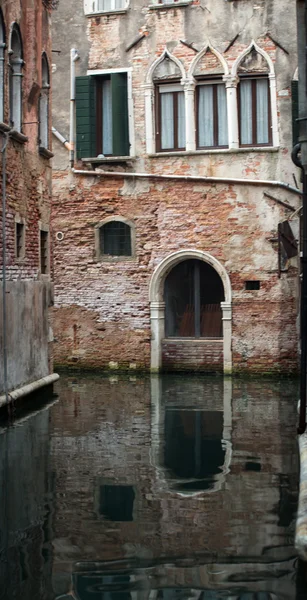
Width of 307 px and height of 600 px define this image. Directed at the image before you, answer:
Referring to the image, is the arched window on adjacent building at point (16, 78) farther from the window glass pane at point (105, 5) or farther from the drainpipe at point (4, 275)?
the window glass pane at point (105, 5)

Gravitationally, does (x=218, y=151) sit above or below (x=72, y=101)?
below

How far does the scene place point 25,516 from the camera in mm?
6652

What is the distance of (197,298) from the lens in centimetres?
1844

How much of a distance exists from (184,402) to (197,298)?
490 cm

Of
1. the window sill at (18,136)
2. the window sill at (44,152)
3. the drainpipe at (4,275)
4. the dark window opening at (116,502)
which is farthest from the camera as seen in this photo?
the window sill at (44,152)

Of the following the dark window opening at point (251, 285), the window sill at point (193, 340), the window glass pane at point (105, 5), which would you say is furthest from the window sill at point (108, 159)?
the window sill at point (193, 340)

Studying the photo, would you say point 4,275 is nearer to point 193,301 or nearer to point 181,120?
point 193,301

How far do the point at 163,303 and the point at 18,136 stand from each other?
19.9 ft

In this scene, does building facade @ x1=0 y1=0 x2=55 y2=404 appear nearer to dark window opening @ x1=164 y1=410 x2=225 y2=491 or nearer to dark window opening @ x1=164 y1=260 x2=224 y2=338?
dark window opening @ x1=164 y1=410 x2=225 y2=491

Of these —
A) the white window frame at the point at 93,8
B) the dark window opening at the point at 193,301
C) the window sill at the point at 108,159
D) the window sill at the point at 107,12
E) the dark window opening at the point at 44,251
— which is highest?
the white window frame at the point at 93,8

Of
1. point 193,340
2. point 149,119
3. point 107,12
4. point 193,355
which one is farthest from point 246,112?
point 193,355

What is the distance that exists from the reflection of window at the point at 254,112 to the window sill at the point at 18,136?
5.50m

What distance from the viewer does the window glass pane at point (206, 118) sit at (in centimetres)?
1797

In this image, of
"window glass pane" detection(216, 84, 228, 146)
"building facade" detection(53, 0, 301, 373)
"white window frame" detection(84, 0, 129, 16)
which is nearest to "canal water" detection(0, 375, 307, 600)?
"building facade" detection(53, 0, 301, 373)
